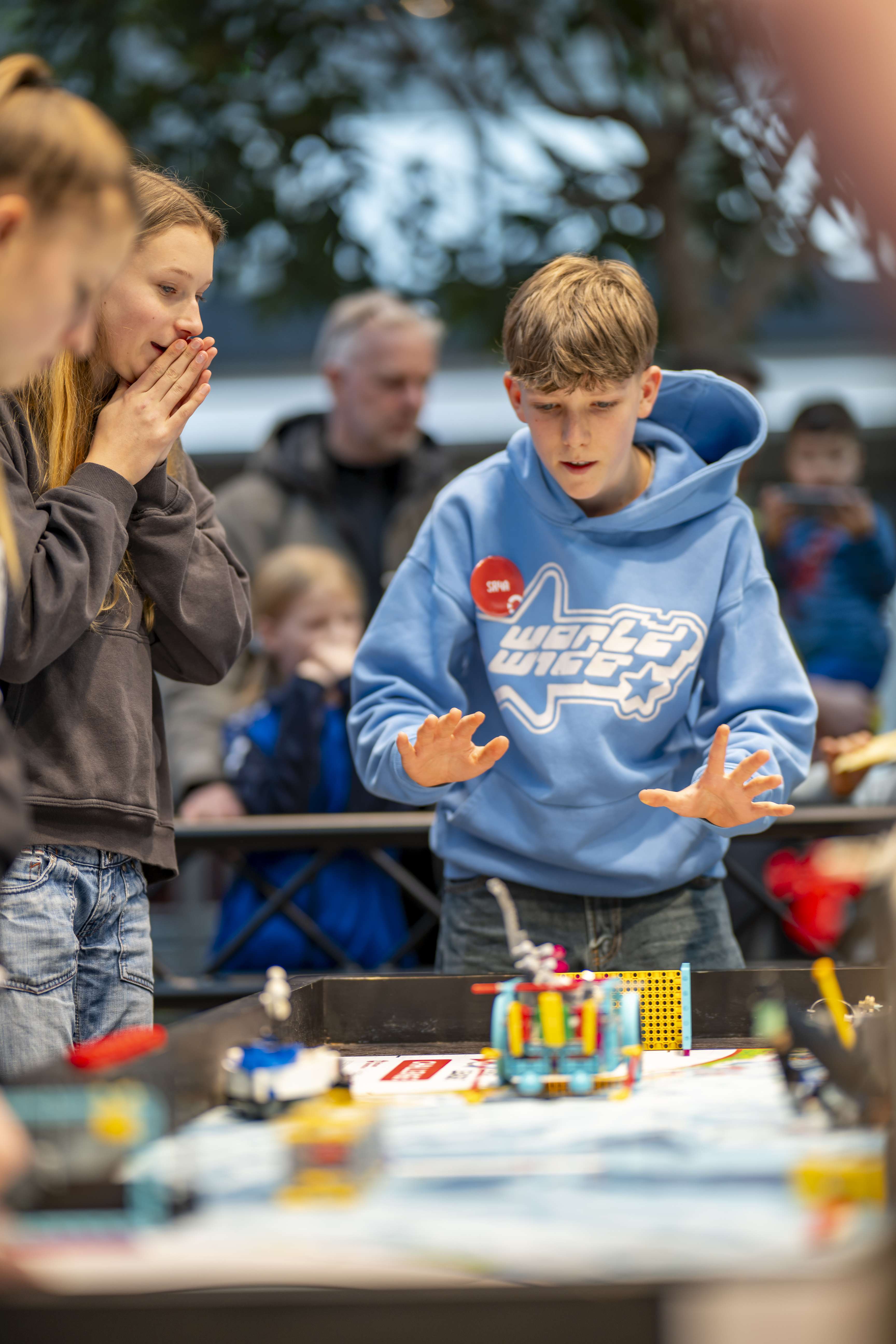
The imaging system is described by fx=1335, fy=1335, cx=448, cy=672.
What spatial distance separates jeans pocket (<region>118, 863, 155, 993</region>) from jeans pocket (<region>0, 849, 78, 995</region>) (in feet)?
0.26

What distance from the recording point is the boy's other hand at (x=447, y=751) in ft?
5.29

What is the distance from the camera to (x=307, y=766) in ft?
10.2

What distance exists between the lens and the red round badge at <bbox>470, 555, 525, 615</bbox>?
6.06 feet

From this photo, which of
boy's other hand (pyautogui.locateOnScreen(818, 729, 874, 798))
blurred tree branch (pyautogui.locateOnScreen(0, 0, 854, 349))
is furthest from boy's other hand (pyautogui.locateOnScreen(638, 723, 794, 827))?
blurred tree branch (pyautogui.locateOnScreen(0, 0, 854, 349))

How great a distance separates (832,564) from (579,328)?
199 centimetres

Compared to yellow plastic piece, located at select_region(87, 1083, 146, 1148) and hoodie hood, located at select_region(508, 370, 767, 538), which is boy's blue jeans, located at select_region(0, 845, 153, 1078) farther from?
hoodie hood, located at select_region(508, 370, 767, 538)

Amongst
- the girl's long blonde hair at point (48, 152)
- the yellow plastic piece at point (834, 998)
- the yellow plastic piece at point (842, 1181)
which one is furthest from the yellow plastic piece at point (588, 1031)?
the girl's long blonde hair at point (48, 152)

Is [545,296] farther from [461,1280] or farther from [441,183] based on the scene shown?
[441,183]

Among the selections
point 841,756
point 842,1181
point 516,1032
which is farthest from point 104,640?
point 841,756

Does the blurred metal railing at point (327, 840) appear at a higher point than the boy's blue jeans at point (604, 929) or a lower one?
lower

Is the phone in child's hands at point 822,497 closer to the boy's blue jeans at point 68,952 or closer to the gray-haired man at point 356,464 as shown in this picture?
the gray-haired man at point 356,464

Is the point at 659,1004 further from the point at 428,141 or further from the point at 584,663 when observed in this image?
the point at 428,141

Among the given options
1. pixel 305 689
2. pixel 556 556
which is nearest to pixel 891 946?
pixel 556 556

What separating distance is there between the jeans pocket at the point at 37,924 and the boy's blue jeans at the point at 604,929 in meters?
0.54
